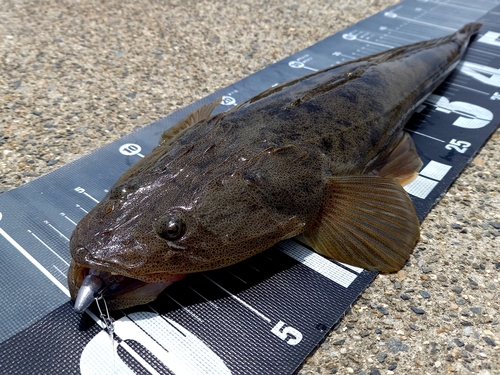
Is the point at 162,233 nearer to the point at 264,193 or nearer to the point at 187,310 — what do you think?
the point at 187,310

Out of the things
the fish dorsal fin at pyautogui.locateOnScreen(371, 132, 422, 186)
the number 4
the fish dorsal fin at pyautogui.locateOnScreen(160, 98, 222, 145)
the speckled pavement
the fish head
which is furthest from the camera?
the number 4

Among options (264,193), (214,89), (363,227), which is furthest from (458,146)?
(214,89)

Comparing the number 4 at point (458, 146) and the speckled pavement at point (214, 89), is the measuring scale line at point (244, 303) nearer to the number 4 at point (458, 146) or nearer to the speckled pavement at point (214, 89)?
the speckled pavement at point (214, 89)

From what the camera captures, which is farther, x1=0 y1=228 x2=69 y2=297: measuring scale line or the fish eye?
x1=0 y1=228 x2=69 y2=297: measuring scale line

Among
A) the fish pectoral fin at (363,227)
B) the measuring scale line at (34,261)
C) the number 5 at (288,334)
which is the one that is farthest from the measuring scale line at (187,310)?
the fish pectoral fin at (363,227)

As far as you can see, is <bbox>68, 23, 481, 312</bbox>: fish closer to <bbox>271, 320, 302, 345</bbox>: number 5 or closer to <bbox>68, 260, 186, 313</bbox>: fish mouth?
<bbox>68, 260, 186, 313</bbox>: fish mouth

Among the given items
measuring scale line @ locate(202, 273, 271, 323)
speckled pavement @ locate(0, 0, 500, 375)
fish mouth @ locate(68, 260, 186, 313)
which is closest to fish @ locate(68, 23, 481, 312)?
fish mouth @ locate(68, 260, 186, 313)

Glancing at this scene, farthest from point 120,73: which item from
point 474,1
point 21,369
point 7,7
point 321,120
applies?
point 474,1

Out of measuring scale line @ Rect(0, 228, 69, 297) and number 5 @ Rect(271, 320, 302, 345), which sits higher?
measuring scale line @ Rect(0, 228, 69, 297)
